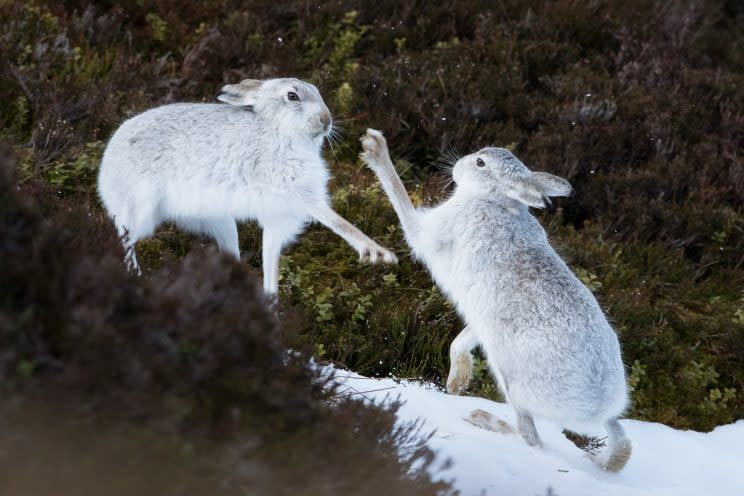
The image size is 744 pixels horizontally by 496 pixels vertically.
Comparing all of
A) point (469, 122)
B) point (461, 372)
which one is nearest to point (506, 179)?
point (461, 372)

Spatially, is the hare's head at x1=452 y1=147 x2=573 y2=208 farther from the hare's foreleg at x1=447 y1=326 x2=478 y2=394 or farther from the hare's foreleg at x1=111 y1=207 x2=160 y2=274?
the hare's foreleg at x1=111 y1=207 x2=160 y2=274

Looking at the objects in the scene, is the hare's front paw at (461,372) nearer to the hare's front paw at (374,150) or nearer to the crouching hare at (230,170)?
the crouching hare at (230,170)

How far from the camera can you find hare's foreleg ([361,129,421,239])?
5309 millimetres

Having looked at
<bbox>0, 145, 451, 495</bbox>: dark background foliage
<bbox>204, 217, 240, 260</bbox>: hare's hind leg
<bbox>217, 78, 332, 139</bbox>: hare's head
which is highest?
<bbox>0, 145, 451, 495</bbox>: dark background foliage

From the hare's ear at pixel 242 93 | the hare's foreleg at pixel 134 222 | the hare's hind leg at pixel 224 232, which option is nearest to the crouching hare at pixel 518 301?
the hare's ear at pixel 242 93

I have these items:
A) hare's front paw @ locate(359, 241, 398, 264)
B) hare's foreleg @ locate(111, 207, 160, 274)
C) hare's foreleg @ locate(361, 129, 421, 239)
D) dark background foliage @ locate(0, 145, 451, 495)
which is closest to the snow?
hare's front paw @ locate(359, 241, 398, 264)

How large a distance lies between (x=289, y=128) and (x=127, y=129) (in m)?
0.95

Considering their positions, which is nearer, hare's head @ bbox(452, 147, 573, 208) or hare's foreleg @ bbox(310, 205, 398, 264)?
hare's foreleg @ bbox(310, 205, 398, 264)

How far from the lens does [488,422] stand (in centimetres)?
495

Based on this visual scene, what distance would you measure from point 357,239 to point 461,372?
1.08 m

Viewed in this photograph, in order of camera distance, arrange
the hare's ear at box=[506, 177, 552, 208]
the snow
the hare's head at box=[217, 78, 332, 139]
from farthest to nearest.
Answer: the hare's head at box=[217, 78, 332, 139] < the hare's ear at box=[506, 177, 552, 208] < the snow

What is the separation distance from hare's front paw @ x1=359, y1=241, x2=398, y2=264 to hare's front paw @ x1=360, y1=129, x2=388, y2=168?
0.70m

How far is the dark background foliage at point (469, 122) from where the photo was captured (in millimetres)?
6176

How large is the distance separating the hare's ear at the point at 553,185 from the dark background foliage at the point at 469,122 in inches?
51.0
